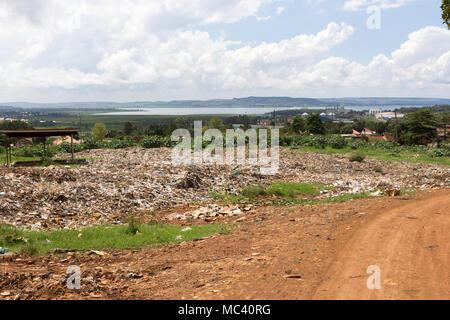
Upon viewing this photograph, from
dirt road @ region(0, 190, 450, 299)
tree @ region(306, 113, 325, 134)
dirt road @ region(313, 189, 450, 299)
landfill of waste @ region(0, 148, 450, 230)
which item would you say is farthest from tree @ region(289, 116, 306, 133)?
dirt road @ region(313, 189, 450, 299)

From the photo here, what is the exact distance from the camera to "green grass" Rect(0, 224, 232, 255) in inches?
280

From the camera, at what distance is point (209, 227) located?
8672 mm

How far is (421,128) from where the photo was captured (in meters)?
38.1

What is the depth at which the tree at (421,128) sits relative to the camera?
37.8 meters

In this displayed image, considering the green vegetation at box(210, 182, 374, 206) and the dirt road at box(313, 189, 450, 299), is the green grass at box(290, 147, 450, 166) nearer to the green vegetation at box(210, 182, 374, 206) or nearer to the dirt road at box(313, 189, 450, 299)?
the green vegetation at box(210, 182, 374, 206)

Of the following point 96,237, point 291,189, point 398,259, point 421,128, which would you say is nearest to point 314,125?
point 421,128

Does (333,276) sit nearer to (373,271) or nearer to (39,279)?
(373,271)

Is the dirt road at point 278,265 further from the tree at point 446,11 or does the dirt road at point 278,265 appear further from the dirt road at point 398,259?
the tree at point 446,11

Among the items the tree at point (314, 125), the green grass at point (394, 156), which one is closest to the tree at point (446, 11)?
the green grass at point (394, 156)

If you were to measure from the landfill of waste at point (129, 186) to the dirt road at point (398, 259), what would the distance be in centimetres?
459

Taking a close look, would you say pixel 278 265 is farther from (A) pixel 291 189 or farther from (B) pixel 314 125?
(B) pixel 314 125

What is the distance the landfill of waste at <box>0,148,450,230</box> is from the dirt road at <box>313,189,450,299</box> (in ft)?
15.1
